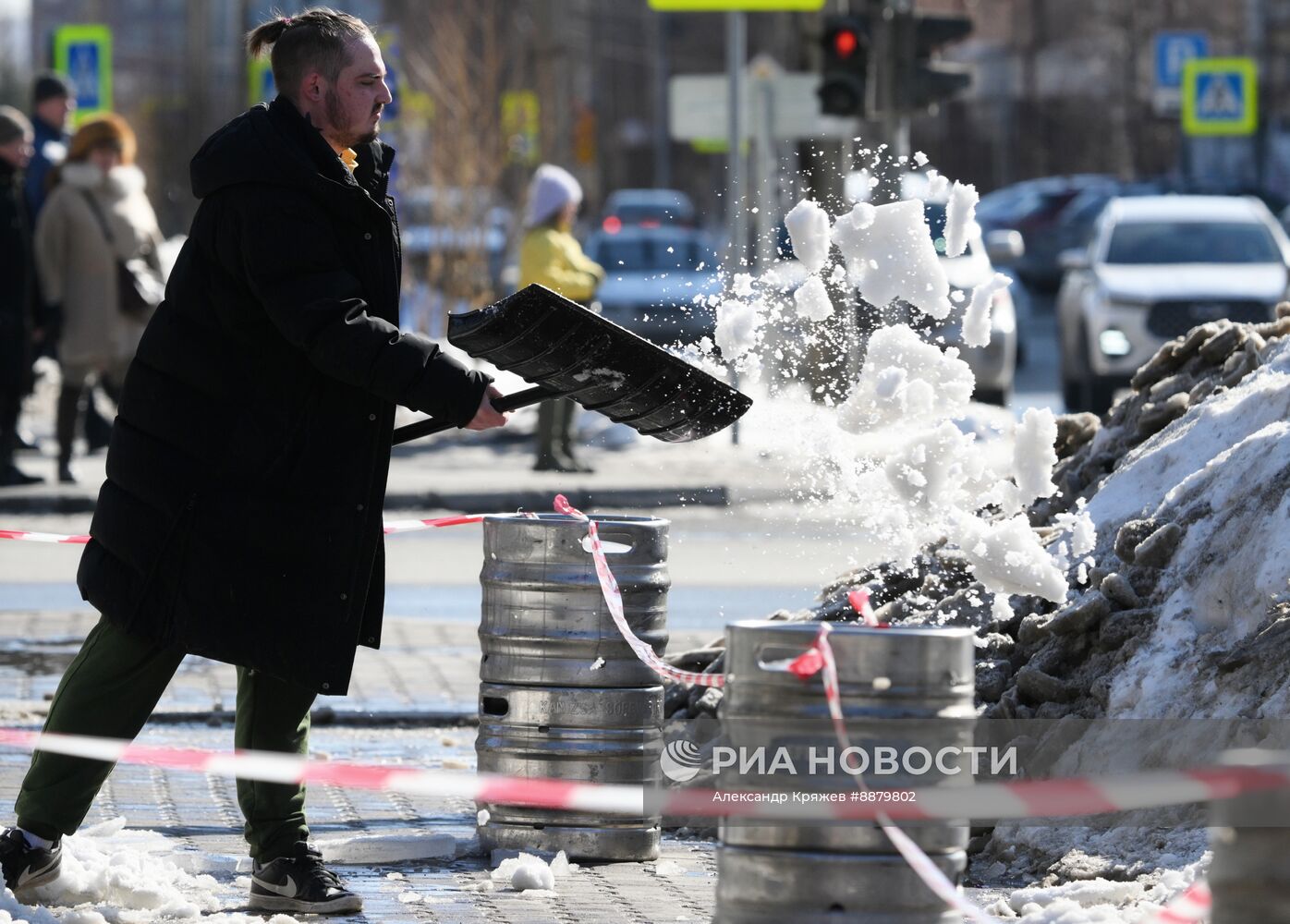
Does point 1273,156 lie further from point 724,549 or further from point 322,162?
point 322,162

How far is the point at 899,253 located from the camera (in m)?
6.43

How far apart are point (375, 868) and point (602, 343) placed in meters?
1.55

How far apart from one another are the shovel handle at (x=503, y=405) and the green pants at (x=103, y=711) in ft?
2.12

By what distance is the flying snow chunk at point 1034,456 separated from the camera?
6.49 meters

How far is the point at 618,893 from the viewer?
5625 mm

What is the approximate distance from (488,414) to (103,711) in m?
1.05

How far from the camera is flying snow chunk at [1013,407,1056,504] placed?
256 inches

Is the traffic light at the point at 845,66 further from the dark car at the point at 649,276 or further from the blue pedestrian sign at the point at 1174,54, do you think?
the blue pedestrian sign at the point at 1174,54

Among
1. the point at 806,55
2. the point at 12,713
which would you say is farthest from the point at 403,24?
the point at 12,713

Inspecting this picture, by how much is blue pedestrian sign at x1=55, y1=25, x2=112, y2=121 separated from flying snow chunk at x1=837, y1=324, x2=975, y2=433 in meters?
19.6

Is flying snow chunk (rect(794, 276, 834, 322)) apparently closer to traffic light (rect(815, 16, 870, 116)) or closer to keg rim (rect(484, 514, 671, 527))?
keg rim (rect(484, 514, 671, 527))


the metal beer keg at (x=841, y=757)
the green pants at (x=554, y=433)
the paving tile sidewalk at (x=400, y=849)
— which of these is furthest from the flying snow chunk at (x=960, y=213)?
the green pants at (x=554, y=433)

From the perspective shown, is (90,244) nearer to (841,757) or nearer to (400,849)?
(400,849)

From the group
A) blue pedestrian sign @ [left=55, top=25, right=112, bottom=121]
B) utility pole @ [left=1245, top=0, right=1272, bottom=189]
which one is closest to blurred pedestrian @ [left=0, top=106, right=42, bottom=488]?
blue pedestrian sign @ [left=55, top=25, right=112, bottom=121]
